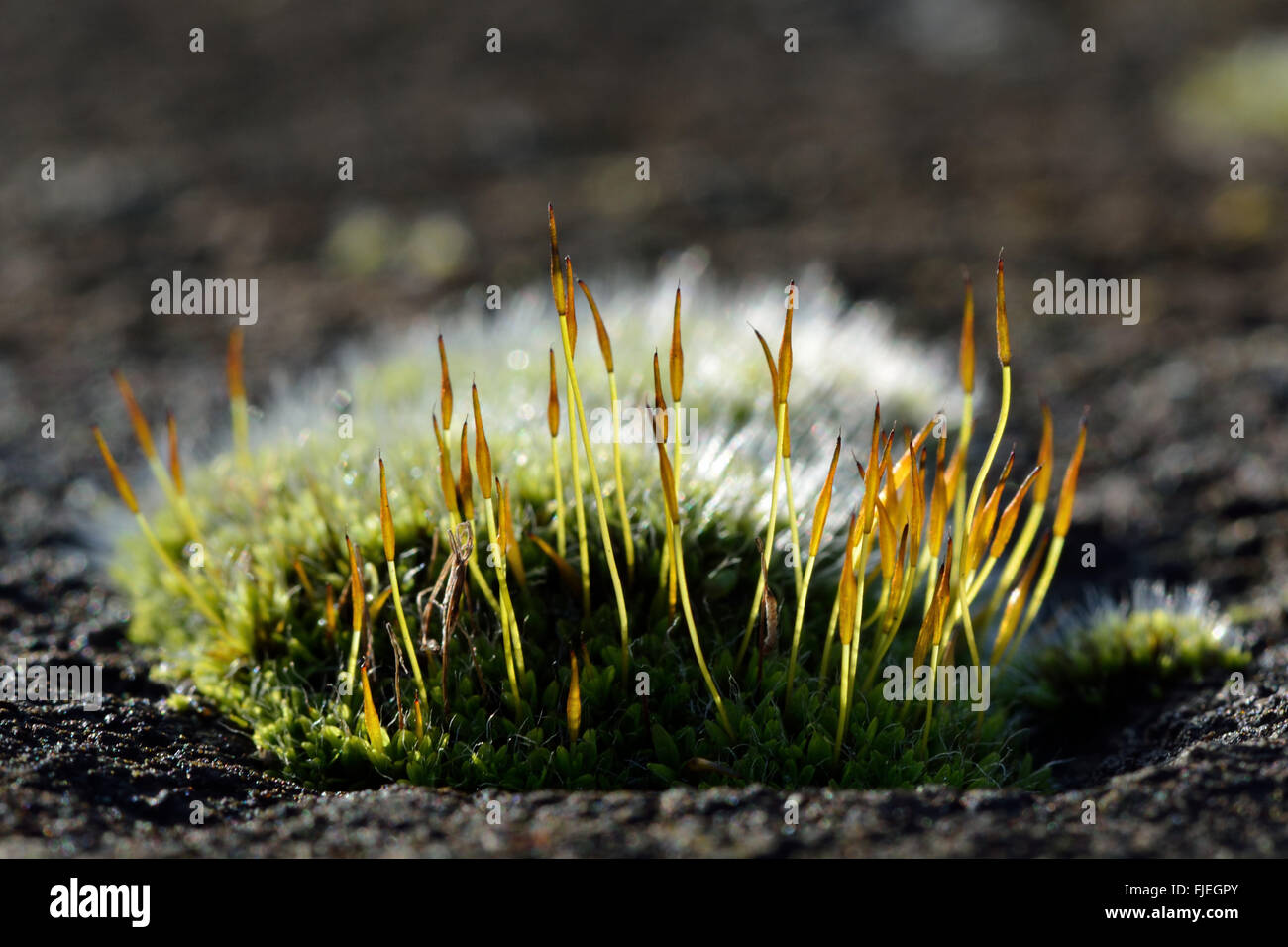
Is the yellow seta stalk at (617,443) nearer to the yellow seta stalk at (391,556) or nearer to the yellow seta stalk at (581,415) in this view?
the yellow seta stalk at (581,415)

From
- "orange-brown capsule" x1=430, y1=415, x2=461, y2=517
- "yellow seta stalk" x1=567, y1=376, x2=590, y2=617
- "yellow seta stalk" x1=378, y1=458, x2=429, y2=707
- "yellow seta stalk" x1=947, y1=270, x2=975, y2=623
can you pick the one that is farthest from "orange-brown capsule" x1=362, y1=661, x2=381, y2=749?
"yellow seta stalk" x1=947, y1=270, x2=975, y2=623

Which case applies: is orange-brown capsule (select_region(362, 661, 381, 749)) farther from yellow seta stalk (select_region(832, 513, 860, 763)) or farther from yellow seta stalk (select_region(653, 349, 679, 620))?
yellow seta stalk (select_region(832, 513, 860, 763))

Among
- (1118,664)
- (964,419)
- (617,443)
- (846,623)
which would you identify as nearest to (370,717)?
(617,443)

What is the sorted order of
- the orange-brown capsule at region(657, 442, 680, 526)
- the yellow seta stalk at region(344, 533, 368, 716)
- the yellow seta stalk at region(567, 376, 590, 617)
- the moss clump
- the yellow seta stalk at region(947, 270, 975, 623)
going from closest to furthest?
1. the yellow seta stalk at region(947, 270, 975, 623)
2. the orange-brown capsule at region(657, 442, 680, 526)
3. the yellow seta stalk at region(344, 533, 368, 716)
4. the yellow seta stalk at region(567, 376, 590, 617)
5. the moss clump

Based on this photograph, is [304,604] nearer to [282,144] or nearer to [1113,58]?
[282,144]

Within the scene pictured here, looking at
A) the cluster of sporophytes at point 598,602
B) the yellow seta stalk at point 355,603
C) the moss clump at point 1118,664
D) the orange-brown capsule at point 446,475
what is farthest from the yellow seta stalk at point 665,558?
the moss clump at point 1118,664
